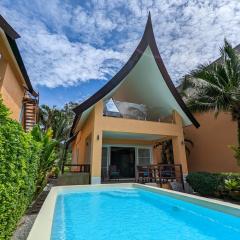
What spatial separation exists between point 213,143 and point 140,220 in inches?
525

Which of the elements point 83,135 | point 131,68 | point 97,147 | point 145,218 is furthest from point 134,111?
point 145,218

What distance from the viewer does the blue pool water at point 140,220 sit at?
5.72 meters

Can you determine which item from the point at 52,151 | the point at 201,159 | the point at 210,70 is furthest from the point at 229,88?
the point at 52,151

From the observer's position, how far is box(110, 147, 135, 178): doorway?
2020 centimetres

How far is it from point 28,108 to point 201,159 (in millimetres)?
15785

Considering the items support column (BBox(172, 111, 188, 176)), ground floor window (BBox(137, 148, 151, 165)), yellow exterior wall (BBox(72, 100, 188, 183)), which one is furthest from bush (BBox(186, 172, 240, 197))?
ground floor window (BBox(137, 148, 151, 165))

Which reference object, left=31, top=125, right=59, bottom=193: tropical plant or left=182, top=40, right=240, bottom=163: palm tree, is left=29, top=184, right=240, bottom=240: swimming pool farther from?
left=182, top=40, right=240, bottom=163: palm tree

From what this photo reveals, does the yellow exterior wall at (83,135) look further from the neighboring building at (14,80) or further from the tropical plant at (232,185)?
the tropical plant at (232,185)

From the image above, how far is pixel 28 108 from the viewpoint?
16.5 metres

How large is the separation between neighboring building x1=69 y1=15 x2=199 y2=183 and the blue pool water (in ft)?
14.1

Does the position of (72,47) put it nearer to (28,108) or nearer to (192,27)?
(28,108)

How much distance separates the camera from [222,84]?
45.4 ft

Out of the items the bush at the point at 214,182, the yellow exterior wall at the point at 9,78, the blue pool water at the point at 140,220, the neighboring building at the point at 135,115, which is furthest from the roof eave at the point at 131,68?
the blue pool water at the point at 140,220

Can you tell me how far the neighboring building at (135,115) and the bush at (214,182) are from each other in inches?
107
